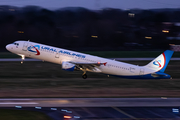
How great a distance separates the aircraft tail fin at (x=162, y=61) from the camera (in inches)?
1411

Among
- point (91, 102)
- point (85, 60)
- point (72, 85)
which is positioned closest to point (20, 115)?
point (91, 102)

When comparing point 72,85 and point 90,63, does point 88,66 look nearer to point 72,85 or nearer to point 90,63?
point 90,63

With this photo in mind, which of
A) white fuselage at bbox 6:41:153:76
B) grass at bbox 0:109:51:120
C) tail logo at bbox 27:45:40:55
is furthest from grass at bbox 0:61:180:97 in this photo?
grass at bbox 0:109:51:120

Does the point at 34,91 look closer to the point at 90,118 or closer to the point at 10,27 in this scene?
the point at 90,118

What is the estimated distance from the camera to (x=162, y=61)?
119 feet

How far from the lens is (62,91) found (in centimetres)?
3169

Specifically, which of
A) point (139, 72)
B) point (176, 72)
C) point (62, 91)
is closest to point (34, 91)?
point (62, 91)

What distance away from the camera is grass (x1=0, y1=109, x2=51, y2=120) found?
20.5 metres

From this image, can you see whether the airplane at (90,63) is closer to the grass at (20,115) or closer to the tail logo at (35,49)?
the tail logo at (35,49)

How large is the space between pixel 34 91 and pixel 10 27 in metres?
87.6

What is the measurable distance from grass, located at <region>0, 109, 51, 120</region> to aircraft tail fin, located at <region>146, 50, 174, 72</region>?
21025 mm

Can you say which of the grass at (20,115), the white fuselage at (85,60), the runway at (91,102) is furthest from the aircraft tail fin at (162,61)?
the grass at (20,115)

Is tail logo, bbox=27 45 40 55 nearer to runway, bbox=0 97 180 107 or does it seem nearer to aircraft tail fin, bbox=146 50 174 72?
runway, bbox=0 97 180 107

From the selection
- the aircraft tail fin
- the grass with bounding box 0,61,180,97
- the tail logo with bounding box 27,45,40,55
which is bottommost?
the grass with bounding box 0,61,180,97
